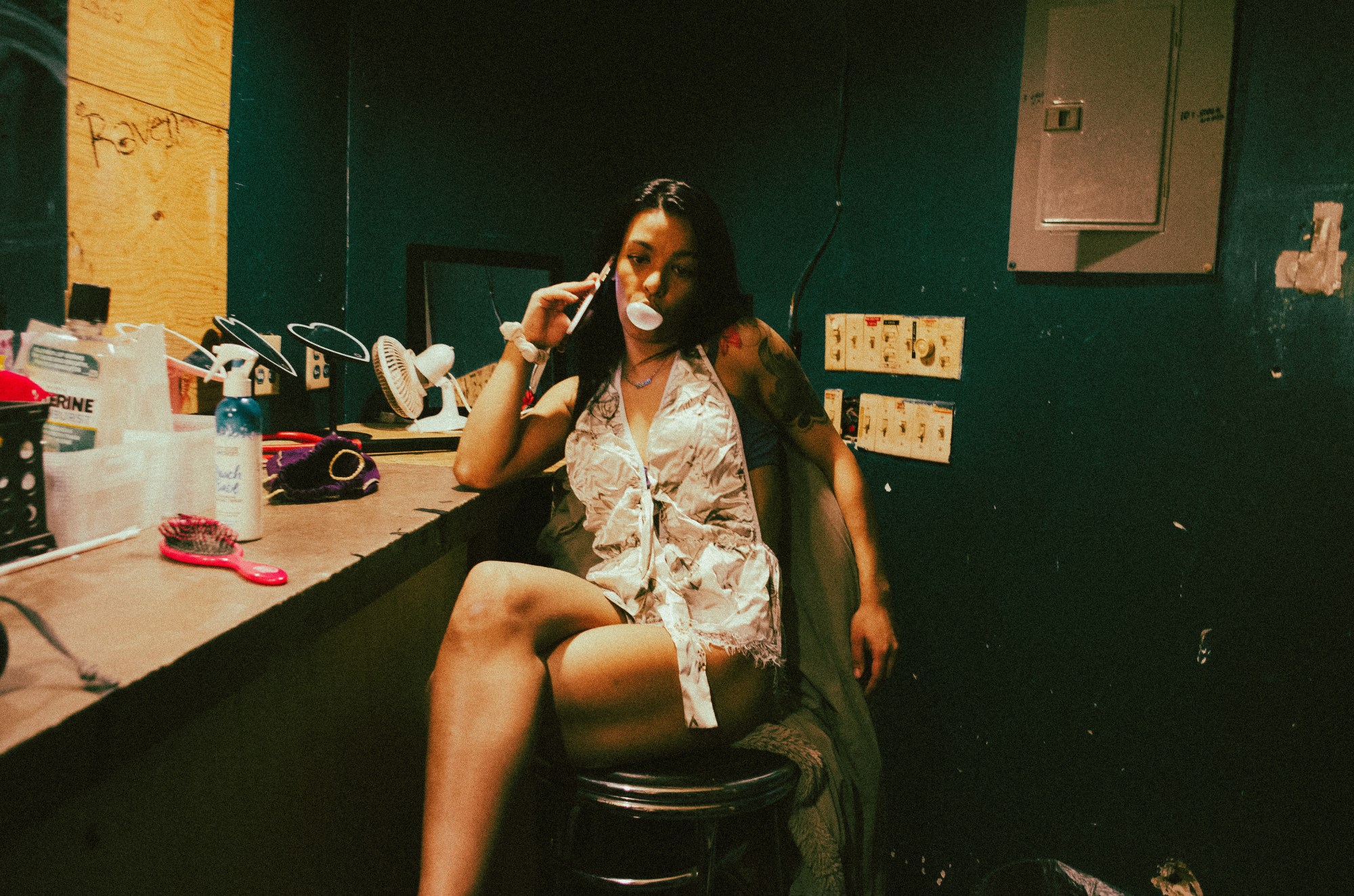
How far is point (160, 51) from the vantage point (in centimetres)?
141

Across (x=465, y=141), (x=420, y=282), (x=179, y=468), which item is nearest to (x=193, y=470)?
(x=179, y=468)

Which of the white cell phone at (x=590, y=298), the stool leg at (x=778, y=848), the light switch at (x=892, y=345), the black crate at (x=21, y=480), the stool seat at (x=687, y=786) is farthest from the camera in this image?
the light switch at (x=892, y=345)

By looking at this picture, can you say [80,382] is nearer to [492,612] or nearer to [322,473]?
[322,473]

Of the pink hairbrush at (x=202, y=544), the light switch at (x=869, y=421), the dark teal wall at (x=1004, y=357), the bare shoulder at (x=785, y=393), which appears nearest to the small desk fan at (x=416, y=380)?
the dark teal wall at (x=1004, y=357)

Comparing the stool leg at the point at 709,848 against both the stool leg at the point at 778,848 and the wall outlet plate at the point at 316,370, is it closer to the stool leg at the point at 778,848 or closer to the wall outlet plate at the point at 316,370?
the stool leg at the point at 778,848

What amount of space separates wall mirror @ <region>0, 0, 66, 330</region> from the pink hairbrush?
0.49 metres

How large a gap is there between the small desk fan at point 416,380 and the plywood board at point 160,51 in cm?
56

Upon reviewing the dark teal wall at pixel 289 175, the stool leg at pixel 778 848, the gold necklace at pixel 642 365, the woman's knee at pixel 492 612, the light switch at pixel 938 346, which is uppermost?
the dark teal wall at pixel 289 175

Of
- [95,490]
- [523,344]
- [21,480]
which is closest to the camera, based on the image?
[21,480]

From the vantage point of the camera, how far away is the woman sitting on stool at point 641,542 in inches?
41.6

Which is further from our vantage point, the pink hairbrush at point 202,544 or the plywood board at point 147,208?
the plywood board at point 147,208

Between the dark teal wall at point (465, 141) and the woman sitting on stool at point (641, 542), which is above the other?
the dark teal wall at point (465, 141)

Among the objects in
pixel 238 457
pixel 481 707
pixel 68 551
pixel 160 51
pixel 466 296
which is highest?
pixel 160 51

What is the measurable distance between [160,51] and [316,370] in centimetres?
74
